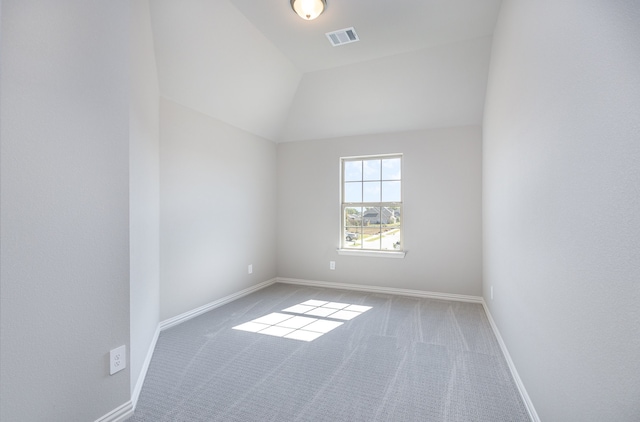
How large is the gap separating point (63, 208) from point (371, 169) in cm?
→ 368

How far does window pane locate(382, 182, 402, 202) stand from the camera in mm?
4250


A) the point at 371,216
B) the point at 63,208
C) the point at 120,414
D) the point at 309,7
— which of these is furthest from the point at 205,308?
the point at 309,7

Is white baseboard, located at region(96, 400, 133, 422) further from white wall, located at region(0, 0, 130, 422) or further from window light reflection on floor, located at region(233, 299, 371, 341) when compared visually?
window light reflection on floor, located at region(233, 299, 371, 341)

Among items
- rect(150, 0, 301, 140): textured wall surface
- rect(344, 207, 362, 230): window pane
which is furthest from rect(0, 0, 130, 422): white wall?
rect(344, 207, 362, 230): window pane

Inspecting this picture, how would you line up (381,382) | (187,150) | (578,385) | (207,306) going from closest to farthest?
(578,385), (381,382), (187,150), (207,306)

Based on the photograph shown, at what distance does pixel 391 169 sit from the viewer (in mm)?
4293

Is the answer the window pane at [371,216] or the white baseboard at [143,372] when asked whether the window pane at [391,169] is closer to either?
the window pane at [371,216]

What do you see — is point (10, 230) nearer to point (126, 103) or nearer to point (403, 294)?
point (126, 103)

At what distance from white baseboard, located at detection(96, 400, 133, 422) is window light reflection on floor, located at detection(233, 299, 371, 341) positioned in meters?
1.25

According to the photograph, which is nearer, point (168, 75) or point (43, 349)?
point (43, 349)

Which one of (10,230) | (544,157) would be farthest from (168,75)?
(544,157)

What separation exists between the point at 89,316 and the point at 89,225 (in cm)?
49

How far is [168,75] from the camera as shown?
272 cm

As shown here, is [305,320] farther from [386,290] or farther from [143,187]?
[143,187]
